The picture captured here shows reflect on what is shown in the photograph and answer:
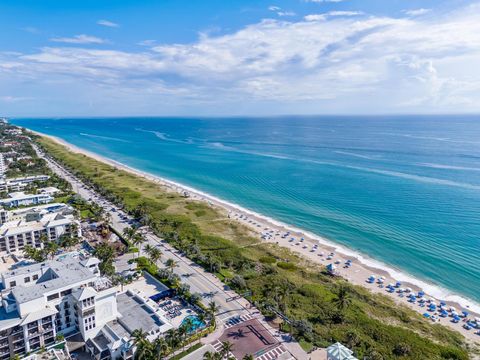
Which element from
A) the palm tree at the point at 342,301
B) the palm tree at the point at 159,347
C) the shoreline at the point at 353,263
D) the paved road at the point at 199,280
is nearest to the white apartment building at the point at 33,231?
the paved road at the point at 199,280

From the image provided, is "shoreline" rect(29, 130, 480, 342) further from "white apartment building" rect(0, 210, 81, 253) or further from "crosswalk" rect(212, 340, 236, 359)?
"white apartment building" rect(0, 210, 81, 253)

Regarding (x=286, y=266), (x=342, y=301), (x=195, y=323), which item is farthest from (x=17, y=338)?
(x=286, y=266)

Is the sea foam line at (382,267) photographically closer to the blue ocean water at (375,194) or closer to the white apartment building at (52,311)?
the blue ocean water at (375,194)

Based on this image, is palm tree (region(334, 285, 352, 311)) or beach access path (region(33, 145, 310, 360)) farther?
palm tree (region(334, 285, 352, 311))

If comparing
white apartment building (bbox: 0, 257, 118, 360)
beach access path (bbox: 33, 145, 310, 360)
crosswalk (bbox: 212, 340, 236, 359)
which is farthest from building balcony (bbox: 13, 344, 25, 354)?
crosswalk (bbox: 212, 340, 236, 359)

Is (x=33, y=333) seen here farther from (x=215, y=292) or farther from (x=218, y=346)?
(x=215, y=292)

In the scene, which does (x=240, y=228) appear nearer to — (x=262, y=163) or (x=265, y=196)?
(x=265, y=196)

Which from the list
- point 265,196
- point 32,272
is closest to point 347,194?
point 265,196
